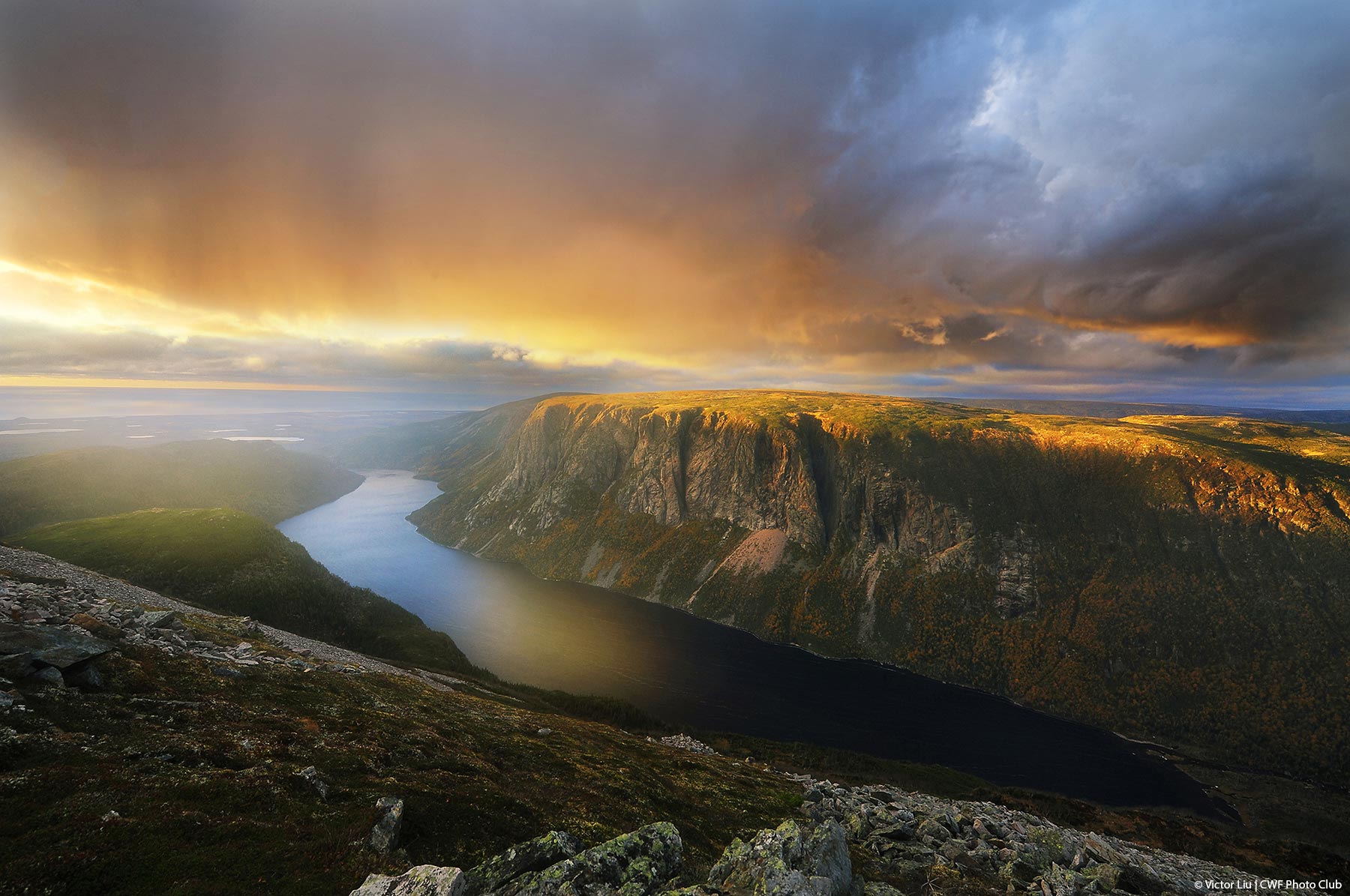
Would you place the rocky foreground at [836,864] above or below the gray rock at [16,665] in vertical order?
below

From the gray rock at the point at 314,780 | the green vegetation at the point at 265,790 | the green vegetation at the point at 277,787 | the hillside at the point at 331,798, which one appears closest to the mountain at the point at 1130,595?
the hillside at the point at 331,798

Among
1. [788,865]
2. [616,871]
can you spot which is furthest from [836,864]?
[616,871]

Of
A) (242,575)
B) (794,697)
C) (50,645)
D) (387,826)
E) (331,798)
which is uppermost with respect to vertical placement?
(50,645)

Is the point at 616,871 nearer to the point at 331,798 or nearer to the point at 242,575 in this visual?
the point at 331,798

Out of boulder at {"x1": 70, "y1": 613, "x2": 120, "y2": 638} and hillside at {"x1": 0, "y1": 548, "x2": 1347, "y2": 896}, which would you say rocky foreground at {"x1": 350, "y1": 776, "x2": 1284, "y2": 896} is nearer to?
hillside at {"x1": 0, "y1": 548, "x2": 1347, "y2": 896}

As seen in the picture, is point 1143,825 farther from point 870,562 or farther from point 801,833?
point 870,562

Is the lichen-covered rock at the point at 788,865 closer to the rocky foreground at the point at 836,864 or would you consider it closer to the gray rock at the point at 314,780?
the rocky foreground at the point at 836,864
